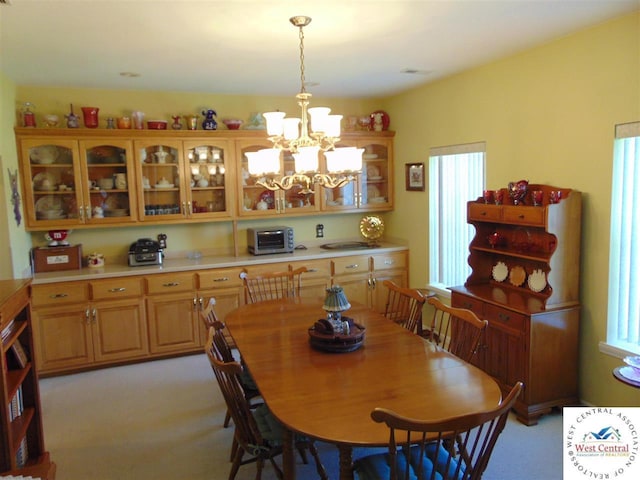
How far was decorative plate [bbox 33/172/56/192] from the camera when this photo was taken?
4.32 m

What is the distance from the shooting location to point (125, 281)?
434 cm

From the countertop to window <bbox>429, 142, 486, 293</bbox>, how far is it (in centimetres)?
52

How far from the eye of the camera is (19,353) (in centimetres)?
245

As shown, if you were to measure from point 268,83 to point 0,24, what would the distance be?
224 cm

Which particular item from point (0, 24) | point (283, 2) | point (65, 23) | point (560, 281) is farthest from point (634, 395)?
point (0, 24)

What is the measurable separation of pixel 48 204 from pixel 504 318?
4.00m

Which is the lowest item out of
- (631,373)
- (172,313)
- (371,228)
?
(172,313)

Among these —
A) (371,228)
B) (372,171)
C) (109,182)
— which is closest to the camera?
(109,182)

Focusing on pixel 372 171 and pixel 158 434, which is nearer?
pixel 158 434

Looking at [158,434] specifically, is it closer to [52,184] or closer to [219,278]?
[219,278]

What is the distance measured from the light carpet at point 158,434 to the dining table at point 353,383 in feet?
2.55

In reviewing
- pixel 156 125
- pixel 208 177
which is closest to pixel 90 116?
pixel 156 125

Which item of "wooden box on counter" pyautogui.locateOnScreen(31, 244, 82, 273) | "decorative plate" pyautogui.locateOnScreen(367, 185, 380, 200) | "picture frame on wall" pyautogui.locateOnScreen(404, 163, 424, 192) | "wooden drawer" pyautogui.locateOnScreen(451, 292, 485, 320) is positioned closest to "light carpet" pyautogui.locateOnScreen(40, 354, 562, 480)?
"wooden drawer" pyautogui.locateOnScreen(451, 292, 485, 320)

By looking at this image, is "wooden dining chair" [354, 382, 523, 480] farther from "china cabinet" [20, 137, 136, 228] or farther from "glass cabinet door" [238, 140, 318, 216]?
"china cabinet" [20, 137, 136, 228]
